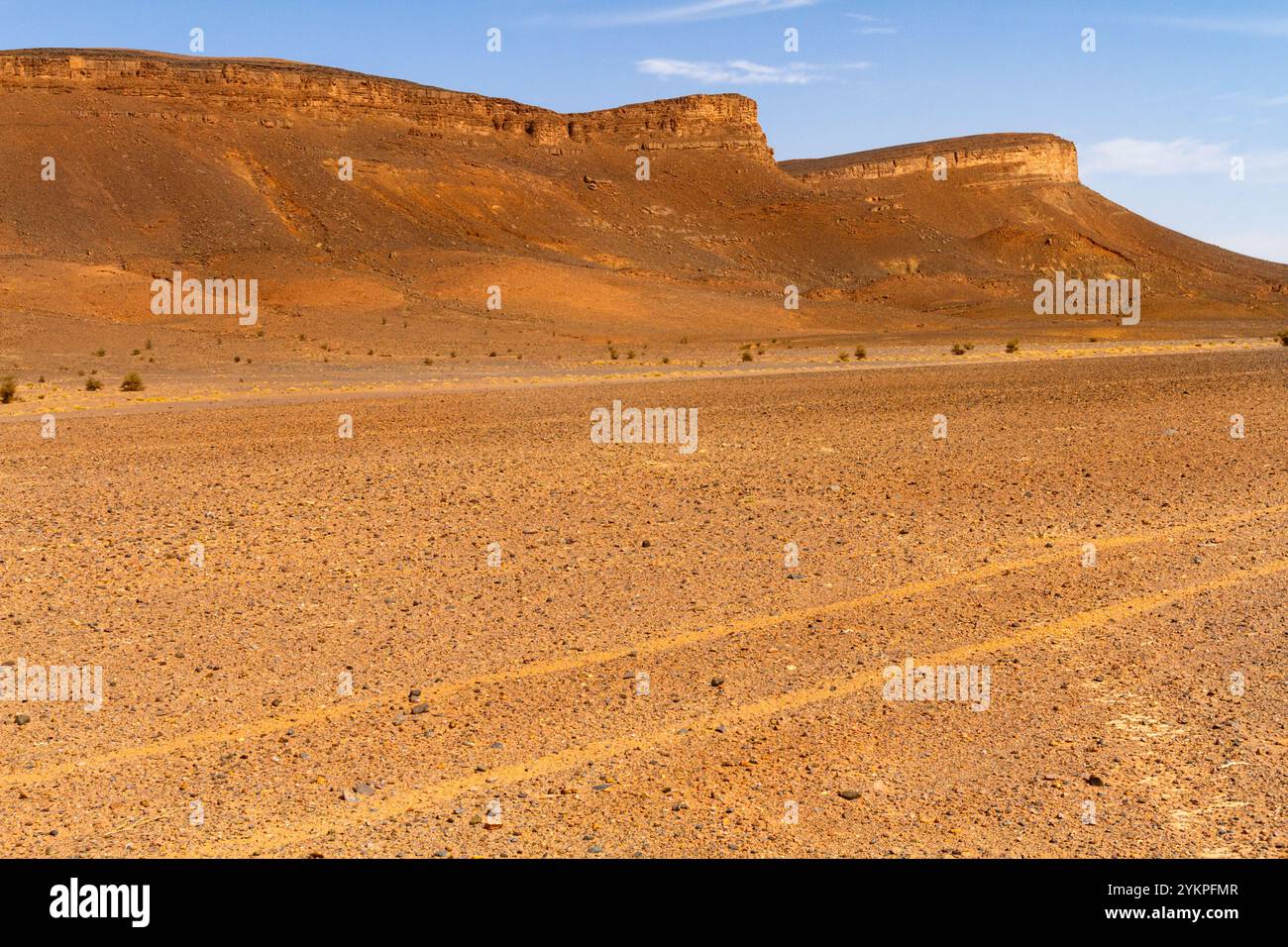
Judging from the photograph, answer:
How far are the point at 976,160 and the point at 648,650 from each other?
135772 millimetres

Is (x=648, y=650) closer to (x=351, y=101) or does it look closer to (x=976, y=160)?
(x=351, y=101)

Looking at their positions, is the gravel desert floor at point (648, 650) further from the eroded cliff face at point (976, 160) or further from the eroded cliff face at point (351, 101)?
the eroded cliff face at point (976, 160)

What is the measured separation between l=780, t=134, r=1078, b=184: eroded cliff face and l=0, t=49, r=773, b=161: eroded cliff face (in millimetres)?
25505

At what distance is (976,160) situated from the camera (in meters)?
136

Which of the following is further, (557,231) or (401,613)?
(557,231)

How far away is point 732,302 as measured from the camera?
70188 mm

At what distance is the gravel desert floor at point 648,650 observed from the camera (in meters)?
5.84

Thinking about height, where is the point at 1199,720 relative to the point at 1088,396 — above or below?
below

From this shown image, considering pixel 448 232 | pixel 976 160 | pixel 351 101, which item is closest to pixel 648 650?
pixel 448 232

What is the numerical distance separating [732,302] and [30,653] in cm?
6326
